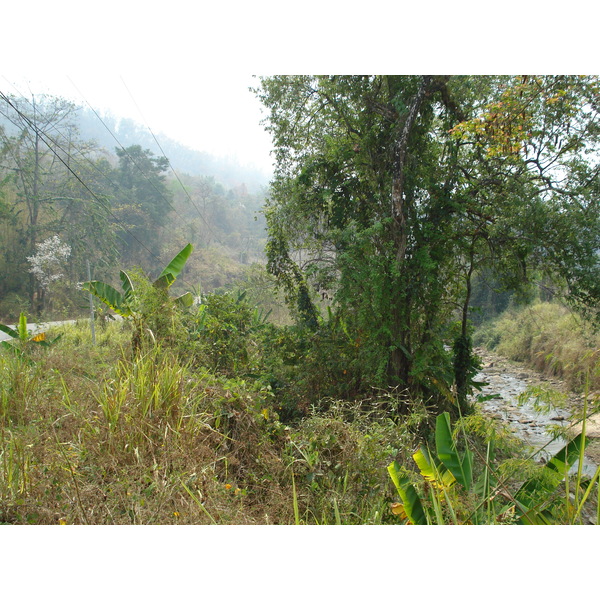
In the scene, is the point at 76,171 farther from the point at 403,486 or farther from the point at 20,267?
the point at 403,486

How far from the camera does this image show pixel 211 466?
6.14 ft

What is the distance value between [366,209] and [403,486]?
129 inches

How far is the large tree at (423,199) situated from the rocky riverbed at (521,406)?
421 mm

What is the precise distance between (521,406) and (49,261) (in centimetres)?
375

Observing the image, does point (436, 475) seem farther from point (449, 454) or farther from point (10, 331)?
point (10, 331)

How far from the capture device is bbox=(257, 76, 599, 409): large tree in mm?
3336

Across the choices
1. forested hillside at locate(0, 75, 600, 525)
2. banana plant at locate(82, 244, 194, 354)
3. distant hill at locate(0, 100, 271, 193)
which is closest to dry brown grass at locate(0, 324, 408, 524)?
forested hillside at locate(0, 75, 600, 525)

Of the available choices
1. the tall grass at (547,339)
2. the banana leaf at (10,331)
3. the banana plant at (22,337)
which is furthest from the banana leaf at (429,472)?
the banana leaf at (10,331)

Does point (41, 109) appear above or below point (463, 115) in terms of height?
below

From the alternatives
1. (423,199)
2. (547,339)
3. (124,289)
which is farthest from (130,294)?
(547,339)

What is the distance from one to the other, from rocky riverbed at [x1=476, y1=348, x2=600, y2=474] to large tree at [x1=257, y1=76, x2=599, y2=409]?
0.42 metres

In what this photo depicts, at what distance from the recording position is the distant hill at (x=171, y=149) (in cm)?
352
